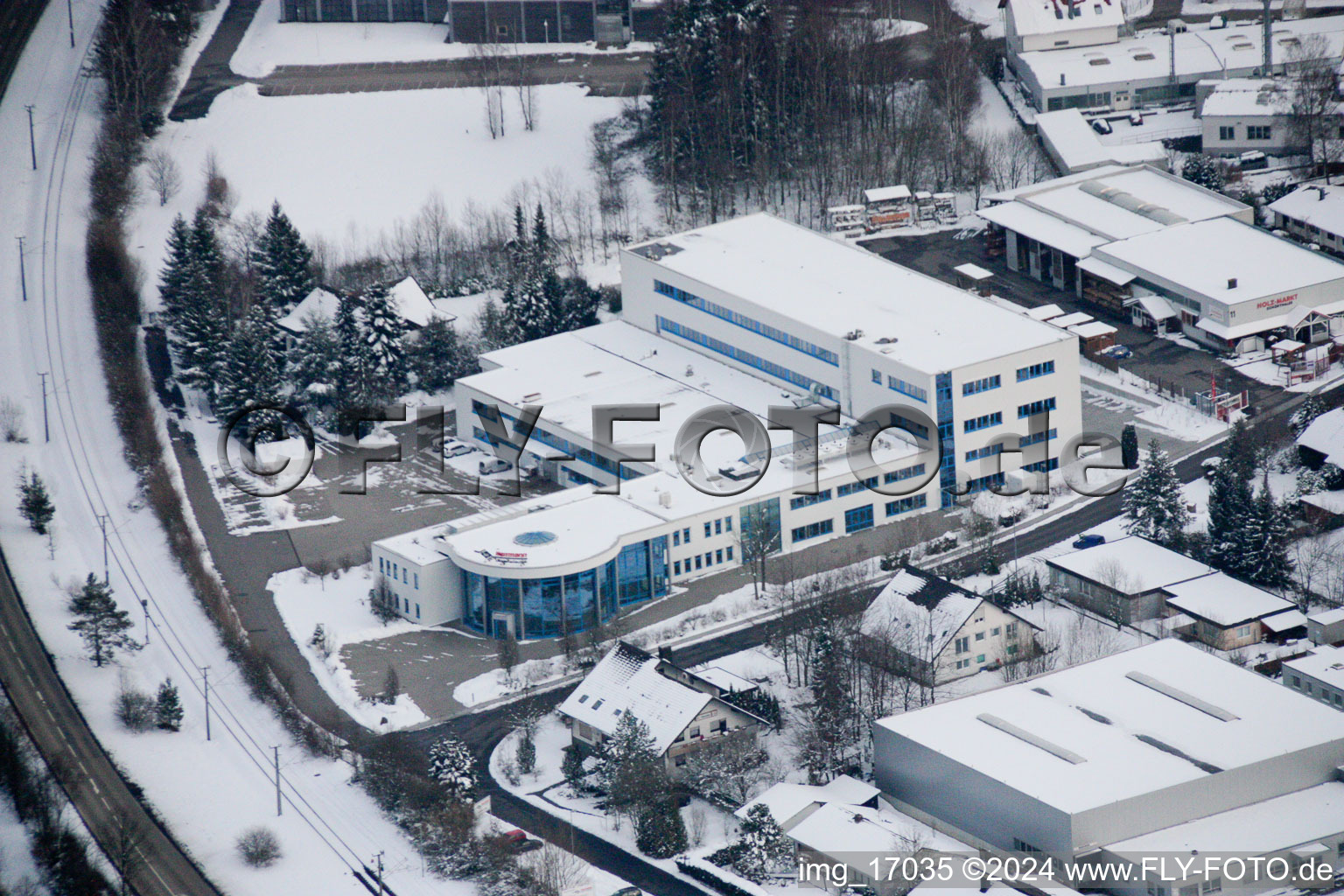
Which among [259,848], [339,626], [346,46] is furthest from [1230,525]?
[346,46]

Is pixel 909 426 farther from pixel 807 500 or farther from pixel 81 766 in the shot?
pixel 81 766

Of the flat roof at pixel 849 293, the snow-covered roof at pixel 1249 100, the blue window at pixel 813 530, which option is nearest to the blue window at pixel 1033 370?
the flat roof at pixel 849 293

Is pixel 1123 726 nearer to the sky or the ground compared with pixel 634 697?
nearer to the ground

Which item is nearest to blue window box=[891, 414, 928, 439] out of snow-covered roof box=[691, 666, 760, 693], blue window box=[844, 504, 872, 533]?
blue window box=[844, 504, 872, 533]

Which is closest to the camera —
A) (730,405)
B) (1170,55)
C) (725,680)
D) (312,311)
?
(725,680)

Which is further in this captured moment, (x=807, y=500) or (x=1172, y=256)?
(x=1172, y=256)

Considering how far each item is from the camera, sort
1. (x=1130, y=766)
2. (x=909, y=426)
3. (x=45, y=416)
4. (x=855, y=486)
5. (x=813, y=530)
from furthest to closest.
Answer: (x=45, y=416) < (x=909, y=426) < (x=855, y=486) < (x=813, y=530) < (x=1130, y=766)

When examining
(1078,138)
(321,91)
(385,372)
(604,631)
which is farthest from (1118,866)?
(321,91)
